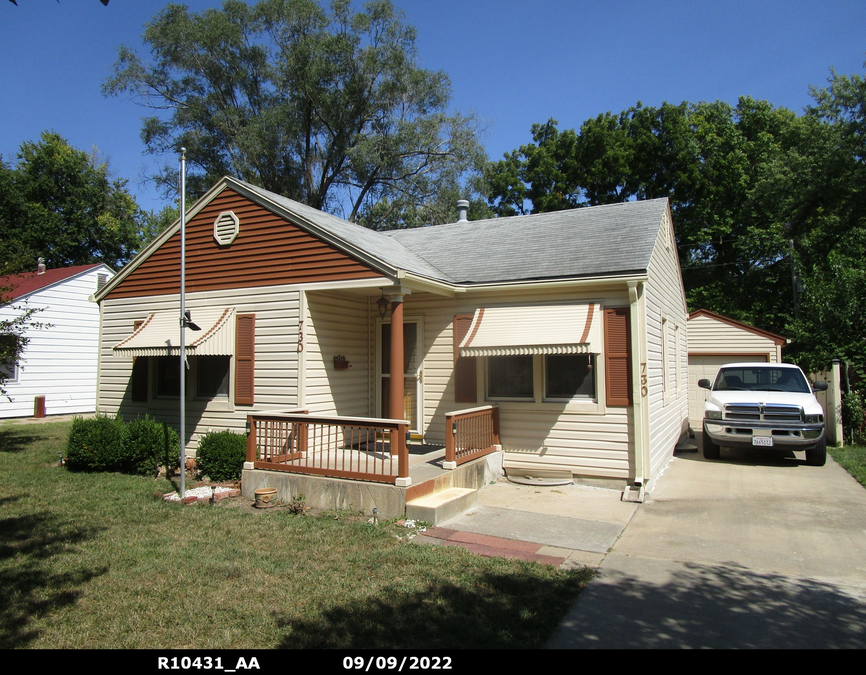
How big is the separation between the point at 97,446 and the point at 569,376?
815 centimetres

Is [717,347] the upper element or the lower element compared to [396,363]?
upper

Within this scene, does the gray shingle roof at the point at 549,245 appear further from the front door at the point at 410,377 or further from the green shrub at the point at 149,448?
the green shrub at the point at 149,448

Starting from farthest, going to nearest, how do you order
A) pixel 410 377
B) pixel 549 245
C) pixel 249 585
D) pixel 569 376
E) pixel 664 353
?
1. pixel 664 353
2. pixel 549 245
3. pixel 410 377
4. pixel 569 376
5. pixel 249 585

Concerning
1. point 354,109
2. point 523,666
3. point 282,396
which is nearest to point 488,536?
point 523,666

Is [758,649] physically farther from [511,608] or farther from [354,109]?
[354,109]

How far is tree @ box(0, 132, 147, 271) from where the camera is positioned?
30.8 metres

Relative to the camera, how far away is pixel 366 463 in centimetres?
731

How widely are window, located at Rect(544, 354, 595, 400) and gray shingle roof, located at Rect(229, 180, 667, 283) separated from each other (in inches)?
53.8

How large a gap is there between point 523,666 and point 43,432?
15.9m

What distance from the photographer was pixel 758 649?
3.86m

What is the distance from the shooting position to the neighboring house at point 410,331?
8961 millimetres

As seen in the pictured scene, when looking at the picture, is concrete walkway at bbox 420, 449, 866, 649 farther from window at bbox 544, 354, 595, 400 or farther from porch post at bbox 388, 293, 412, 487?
porch post at bbox 388, 293, 412, 487

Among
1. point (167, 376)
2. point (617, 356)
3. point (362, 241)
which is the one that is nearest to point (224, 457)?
point (167, 376)

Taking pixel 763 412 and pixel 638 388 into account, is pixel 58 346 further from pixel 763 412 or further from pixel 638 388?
pixel 763 412
